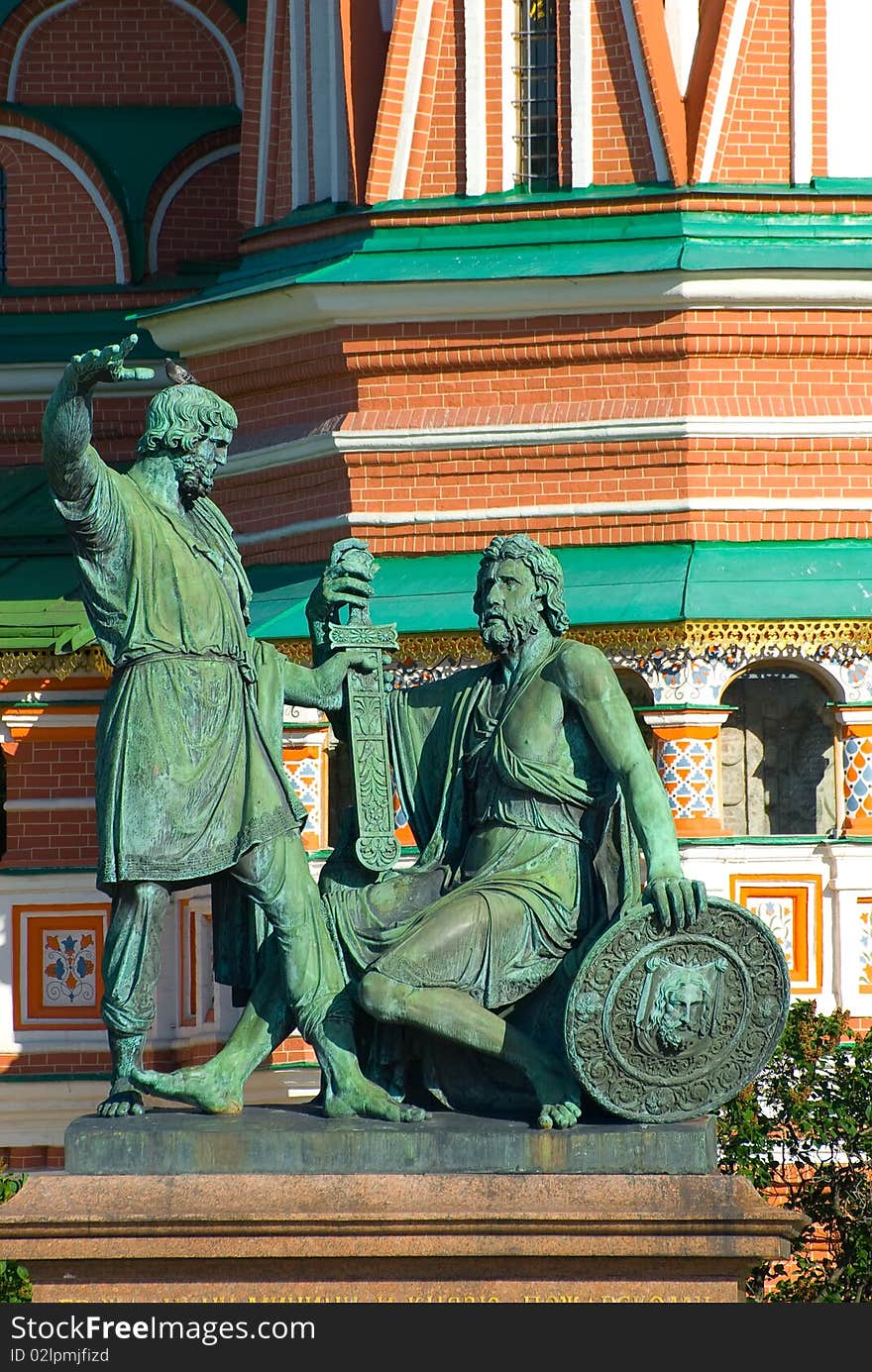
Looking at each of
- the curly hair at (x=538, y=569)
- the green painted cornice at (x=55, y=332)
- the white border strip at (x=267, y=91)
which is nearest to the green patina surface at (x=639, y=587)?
the white border strip at (x=267, y=91)

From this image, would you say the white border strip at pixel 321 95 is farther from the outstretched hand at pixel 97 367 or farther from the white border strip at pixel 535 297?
the outstretched hand at pixel 97 367

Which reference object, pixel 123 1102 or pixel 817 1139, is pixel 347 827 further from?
pixel 817 1139

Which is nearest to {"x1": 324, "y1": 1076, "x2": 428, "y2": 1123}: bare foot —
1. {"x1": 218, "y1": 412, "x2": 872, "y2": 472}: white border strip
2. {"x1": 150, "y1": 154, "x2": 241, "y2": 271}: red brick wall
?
{"x1": 218, "y1": 412, "x2": 872, "y2": 472}: white border strip

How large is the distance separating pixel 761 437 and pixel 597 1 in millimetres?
2753

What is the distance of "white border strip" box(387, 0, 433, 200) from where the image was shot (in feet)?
74.1

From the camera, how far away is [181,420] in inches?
566

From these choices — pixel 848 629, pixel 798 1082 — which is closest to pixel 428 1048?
pixel 798 1082

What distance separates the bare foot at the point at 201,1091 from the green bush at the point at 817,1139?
4.50 m

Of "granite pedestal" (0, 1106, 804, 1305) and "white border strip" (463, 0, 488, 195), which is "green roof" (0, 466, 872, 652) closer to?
"white border strip" (463, 0, 488, 195)

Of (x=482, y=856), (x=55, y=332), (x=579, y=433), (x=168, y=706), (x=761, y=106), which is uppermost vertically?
(x=761, y=106)

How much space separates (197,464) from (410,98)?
339 inches

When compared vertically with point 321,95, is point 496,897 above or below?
below

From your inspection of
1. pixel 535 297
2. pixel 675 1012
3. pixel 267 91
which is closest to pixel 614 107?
pixel 535 297

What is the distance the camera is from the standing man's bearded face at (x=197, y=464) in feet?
47.3
